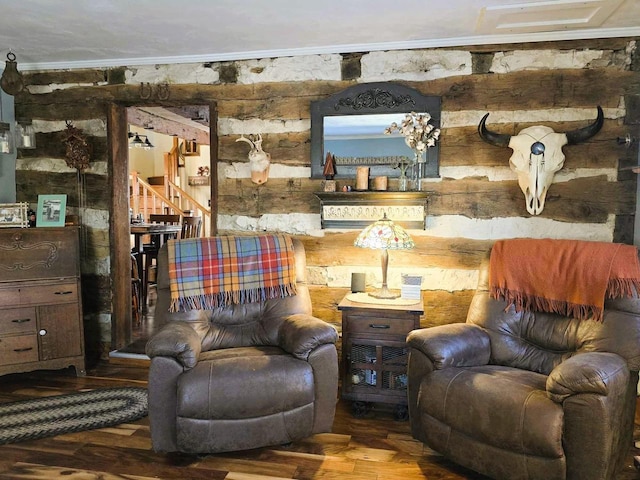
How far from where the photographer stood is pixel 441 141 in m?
3.28

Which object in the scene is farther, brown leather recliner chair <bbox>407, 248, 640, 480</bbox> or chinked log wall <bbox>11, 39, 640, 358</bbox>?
chinked log wall <bbox>11, 39, 640, 358</bbox>

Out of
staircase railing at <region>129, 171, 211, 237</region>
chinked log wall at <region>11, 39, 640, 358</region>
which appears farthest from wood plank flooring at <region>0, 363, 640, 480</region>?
staircase railing at <region>129, 171, 211, 237</region>

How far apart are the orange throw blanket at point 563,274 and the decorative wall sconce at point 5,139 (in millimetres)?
3625

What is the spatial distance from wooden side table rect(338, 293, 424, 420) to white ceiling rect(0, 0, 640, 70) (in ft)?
5.77

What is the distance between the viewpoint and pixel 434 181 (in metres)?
3.30

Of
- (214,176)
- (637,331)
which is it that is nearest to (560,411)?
(637,331)

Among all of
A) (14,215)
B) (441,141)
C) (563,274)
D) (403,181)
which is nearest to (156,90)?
(14,215)

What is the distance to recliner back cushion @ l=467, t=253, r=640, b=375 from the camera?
2.29 metres

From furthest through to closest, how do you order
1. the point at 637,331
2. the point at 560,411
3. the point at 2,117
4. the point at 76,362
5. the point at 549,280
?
the point at 2,117 → the point at 76,362 → the point at 549,280 → the point at 637,331 → the point at 560,411

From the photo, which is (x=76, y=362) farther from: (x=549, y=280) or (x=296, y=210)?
(x=549, y=280)

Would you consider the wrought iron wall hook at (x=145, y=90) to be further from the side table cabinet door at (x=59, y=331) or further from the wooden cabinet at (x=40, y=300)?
the side table cabinet door at (x=59, y=331)

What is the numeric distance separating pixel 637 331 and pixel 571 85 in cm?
170

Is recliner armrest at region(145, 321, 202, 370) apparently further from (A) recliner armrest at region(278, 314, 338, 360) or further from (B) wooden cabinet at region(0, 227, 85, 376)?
(B) wooden cabinet at region(0, 227, 85, 376)

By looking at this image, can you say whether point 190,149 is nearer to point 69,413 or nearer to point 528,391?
point 69,413
